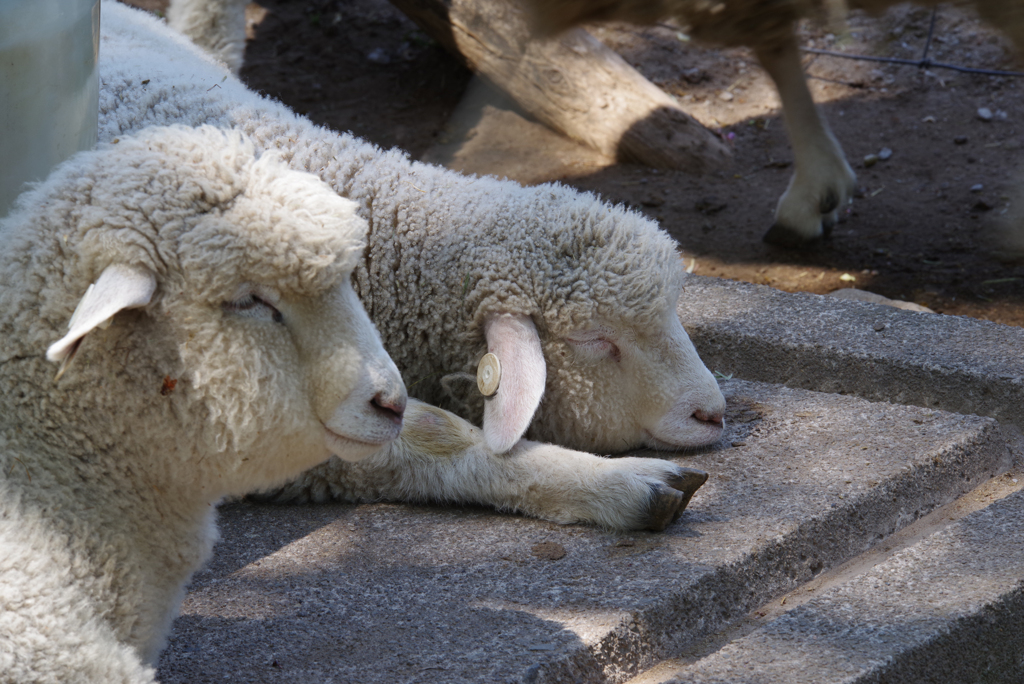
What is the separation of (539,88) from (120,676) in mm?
5457

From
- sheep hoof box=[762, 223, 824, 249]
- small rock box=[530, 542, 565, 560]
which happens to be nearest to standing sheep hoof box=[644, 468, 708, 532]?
small rock box=[530, 542, 565, 560]

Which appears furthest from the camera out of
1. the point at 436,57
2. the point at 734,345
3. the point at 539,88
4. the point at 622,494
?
the point at 436,57

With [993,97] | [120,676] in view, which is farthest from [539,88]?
[120,676]

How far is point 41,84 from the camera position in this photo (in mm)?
2465

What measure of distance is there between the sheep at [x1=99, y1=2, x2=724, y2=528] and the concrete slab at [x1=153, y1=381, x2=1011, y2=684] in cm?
18

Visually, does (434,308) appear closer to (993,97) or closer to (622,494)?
(622,494)

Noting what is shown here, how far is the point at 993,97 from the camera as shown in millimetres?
7062

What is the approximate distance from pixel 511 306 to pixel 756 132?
474cm

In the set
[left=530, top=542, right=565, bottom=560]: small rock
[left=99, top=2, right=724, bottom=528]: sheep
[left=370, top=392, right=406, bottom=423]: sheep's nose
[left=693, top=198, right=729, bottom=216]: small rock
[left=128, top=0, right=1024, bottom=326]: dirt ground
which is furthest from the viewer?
[left=693, top=198, right=729, bottom=216]: small rock

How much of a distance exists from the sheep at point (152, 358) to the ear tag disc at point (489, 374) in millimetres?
935

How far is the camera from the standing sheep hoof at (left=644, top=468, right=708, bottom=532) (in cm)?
271

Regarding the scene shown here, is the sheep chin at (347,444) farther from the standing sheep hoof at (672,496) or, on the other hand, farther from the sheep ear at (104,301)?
the standing sheep hoof at (672,496)

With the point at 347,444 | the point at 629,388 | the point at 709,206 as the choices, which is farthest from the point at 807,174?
the point at 347,444

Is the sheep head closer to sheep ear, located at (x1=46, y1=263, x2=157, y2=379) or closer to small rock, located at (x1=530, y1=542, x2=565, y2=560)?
small rock, located at (x1=530, y1=542, x2=565, y2=560)
